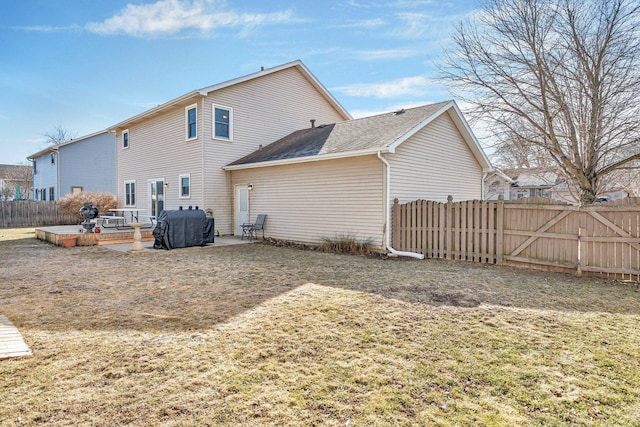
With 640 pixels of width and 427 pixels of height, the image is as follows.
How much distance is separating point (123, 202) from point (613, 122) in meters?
20.7

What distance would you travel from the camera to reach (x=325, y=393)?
2678 millimetres

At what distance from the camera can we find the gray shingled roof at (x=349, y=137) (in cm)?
1016

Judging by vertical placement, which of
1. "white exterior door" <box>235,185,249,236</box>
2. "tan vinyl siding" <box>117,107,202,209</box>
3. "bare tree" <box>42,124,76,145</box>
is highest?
"bare tree" <box>42,124,76,145</box>

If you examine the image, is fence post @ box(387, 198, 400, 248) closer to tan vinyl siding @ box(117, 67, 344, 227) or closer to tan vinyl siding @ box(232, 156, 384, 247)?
tan vinyl siding @ box(232, 156, 384, 247)

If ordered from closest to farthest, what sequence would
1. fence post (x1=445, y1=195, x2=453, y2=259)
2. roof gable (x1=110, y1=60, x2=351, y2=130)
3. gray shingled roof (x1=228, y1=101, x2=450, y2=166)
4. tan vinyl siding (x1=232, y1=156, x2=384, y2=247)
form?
1. fence post (x1=445, y1=195, x2=453, y2=259)
2. tan vinyl siding (x1=232, y1=156, x2=384, y2=247)
3. gray shingled roof (x1=228, y1=101, x2=450, y2=166)
4. roof gable (x1=110, y1=60, x2=351, y2=130)

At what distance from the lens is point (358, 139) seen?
36.0ft

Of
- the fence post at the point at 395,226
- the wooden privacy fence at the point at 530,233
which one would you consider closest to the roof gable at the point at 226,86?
the fence post at the point at 395,226

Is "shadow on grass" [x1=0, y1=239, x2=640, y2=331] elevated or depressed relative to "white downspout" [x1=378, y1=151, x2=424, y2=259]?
depressed

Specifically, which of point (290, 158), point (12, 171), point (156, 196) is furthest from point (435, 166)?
point (12, 171)

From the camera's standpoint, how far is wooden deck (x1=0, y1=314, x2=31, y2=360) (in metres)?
3.29

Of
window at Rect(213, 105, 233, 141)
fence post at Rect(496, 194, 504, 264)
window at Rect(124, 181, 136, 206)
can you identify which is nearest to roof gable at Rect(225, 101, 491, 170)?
window at Rect(213, 105, 233, 141)

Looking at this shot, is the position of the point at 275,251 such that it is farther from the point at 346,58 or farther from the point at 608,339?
the point at 346,58

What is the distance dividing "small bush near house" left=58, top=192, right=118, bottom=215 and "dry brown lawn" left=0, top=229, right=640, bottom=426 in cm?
1323

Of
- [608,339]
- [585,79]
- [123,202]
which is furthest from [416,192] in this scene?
[123,202]
